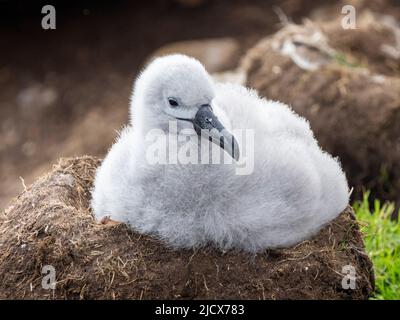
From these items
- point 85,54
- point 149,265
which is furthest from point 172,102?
point 85,54

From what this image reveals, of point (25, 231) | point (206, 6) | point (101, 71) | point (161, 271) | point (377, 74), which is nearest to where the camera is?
point (161, 271)

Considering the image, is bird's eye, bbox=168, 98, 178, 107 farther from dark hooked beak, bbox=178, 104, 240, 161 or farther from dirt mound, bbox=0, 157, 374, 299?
dirt mound, bbox=0, 157, 374, 299

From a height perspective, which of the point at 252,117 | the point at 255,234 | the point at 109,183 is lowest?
the point at 255,234

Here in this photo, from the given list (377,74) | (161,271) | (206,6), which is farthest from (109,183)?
(206,6)

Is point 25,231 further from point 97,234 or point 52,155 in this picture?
point 52,155

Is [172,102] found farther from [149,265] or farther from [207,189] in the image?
[149,265]

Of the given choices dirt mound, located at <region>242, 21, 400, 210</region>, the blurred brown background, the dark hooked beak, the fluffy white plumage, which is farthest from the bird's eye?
the blurred brown background
